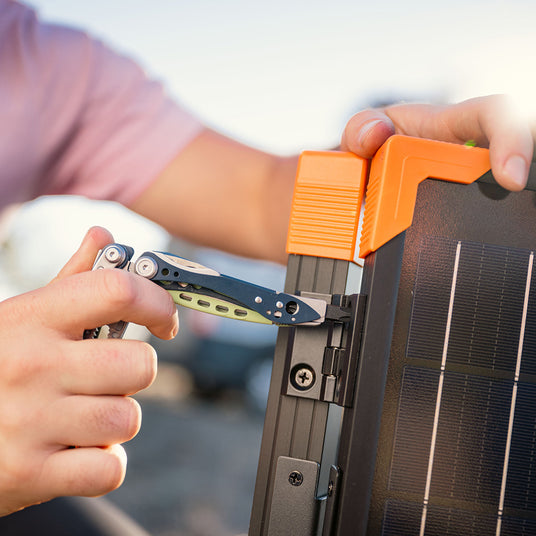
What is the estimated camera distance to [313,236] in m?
1.18

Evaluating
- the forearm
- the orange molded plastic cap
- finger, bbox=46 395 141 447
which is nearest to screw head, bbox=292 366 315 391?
the orange molded plastic cap

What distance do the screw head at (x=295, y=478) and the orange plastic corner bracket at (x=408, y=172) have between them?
0.53m

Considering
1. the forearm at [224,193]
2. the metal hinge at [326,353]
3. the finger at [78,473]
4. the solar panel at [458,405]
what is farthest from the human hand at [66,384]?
the forearm at [224,193]

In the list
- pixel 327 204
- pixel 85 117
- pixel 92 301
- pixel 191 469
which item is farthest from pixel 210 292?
pixel 191 469

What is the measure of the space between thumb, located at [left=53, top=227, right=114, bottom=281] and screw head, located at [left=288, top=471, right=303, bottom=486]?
0.64 meters

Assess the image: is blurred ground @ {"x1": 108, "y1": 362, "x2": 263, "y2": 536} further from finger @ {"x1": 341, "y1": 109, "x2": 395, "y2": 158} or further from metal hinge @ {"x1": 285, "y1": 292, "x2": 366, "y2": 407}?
finger @ {"x1": 341, "y1": 109, "x2": 395, "y2": 158}

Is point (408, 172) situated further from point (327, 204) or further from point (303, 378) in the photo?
point (303, 378)

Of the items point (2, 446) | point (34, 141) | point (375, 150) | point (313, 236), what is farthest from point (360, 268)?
point (34, 141)

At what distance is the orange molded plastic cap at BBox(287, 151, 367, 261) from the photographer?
3.81ft

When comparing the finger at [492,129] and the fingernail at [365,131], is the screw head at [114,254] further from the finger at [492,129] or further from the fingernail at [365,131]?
the finger at [492,129]

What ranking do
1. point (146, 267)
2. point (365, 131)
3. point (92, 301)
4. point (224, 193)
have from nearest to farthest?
1. point (92, 301)
2. point (146, 267)
3. point (365, 131)
4. point (224, 193)

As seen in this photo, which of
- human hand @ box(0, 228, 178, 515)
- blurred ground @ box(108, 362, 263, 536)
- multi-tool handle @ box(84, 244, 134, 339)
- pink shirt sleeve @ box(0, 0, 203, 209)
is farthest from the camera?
blurred ground @ box(108, 362, 263, 536)

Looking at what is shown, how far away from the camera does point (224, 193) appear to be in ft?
6.26

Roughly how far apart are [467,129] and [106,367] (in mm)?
954
